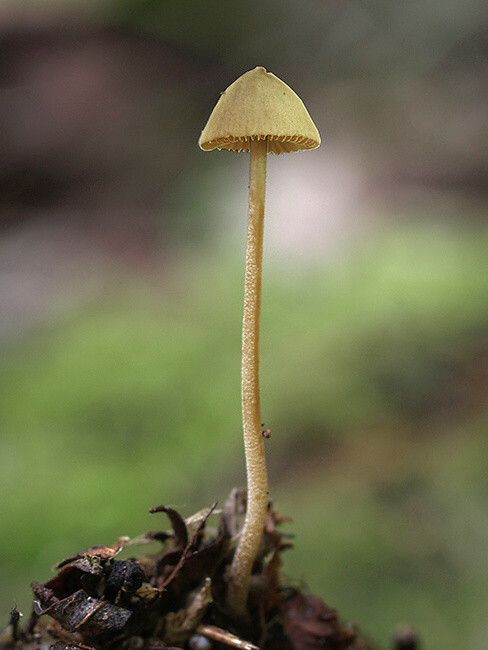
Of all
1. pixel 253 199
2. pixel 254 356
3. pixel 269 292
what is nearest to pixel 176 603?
pixel 254 356

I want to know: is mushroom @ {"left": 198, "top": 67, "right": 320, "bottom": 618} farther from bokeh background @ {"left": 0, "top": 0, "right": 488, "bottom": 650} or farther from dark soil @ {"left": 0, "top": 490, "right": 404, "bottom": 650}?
bokeh background @ {"left": 0, "top": 0, "right": 488, "bottom": 650}

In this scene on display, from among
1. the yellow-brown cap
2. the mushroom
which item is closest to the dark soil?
the mushroom

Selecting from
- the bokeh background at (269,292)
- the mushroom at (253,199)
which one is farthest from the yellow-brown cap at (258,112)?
the bokeh background at (269,292)

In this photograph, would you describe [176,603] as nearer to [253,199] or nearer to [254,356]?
[254,356]

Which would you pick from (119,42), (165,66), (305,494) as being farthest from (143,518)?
(119,42)

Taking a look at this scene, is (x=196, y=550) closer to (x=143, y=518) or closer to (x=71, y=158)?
(x=143, y=518)

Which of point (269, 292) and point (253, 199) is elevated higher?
point (269, 292)
